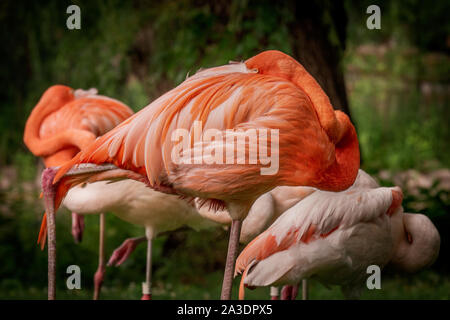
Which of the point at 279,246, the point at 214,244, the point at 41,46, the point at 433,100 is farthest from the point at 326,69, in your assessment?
the point at 433,100

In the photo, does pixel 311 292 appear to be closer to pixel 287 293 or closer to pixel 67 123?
pixel 287 293

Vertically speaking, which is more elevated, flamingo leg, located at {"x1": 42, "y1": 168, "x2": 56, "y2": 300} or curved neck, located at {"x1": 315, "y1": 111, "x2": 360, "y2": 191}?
curved neck, located at {"x1": 315, "y1": 111, "x2": 360, "y2": 191}

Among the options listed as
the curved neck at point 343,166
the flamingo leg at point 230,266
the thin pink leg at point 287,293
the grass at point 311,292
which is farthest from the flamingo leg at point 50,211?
the thin pink leg at point 287,293

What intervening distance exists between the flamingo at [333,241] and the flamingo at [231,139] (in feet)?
0.92

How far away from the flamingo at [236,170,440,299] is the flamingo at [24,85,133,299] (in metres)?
1.00

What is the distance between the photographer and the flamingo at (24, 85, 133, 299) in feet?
8.49

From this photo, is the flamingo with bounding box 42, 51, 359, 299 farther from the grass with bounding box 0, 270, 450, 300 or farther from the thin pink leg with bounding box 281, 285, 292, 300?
the grass with bounding box 0, 270, 450, 300

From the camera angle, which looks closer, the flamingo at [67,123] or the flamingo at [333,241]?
the flamingo at [333,241]

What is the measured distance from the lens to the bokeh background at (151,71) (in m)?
3.58

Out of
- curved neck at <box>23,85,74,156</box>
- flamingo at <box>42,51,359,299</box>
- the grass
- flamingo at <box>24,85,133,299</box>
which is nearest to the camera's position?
flamingo at <box>42,51,359,299</box>

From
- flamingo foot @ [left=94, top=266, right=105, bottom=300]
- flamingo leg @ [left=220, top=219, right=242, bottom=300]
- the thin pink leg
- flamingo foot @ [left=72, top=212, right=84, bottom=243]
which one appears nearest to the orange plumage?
flamingo foot @ [left=72, top=212, right=84, bottom=243]

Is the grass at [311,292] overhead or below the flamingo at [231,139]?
below

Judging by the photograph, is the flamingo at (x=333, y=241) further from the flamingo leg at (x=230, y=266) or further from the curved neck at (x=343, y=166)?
the curved neck at (x=343, y=166)
